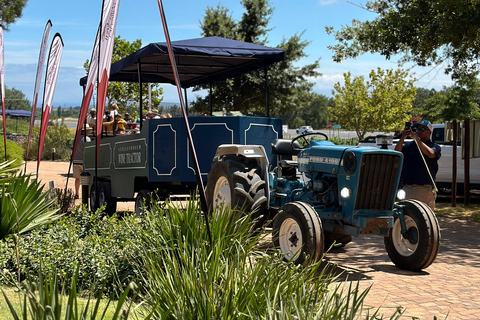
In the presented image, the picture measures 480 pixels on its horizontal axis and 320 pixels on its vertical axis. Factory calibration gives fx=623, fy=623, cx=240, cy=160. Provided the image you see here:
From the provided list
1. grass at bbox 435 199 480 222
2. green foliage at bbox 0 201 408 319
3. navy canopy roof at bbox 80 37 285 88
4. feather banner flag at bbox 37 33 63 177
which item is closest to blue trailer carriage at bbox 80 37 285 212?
navy canopy roof at bbox 80 37 285 88

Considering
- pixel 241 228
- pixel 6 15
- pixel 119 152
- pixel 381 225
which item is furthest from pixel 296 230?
pixel 6 15

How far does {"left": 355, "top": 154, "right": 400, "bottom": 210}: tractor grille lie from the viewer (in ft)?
24.4

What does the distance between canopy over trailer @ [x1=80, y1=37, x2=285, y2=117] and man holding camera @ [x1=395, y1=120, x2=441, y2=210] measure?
312 cm

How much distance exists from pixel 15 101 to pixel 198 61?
123 meters

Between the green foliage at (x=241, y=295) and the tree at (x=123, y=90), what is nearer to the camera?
the green foliage at (x=241, y=295)

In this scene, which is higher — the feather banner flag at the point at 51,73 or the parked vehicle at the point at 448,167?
the feather banner flag at the point at 51,73

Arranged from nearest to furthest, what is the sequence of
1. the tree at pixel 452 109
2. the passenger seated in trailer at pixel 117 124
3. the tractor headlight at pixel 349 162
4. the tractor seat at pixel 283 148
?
the tractor headlight at pixel 349 162 → the tractor seat at pixel 283 148 → the passenger seated in trailer at pixel 117 124 → the tree at pixel 452 109

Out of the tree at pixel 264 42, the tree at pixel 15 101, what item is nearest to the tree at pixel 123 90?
the tree at pixel 264 42

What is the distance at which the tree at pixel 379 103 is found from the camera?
46.2m

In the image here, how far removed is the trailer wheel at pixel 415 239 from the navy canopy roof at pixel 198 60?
448cm

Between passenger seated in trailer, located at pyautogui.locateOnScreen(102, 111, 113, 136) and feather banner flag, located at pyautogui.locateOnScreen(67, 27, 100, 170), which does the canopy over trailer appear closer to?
passenger seated in trailer, located at pyautogui.locateOnScreen(102, 111, 113, 136)

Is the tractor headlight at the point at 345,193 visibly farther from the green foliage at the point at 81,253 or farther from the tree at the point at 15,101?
the tree at the point at 15,101

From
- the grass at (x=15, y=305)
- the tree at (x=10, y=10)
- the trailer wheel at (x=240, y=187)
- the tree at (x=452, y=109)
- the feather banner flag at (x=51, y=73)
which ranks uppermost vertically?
the tree at (x=10, y=10)

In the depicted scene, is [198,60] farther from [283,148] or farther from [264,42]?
[264,42]
